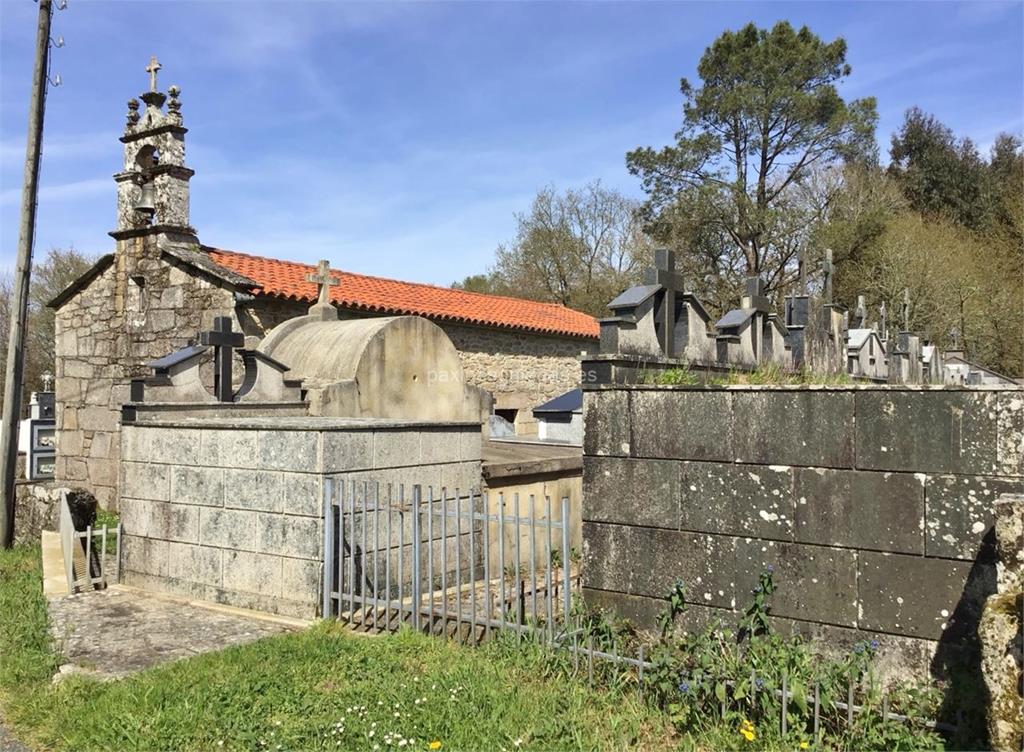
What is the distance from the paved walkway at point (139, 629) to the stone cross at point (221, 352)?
253 cm

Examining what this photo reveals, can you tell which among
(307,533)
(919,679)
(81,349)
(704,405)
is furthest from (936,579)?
(81,349)

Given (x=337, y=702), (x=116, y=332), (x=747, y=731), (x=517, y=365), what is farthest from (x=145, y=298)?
(x=747, y=731)

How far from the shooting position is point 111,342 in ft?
43.1

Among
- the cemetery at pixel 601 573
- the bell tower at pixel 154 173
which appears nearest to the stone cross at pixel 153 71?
the bell tower at pixel 154 173

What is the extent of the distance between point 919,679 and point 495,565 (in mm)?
4656

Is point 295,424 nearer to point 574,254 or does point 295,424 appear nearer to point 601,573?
point 601,573

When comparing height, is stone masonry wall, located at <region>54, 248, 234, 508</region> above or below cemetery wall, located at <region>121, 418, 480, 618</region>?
above

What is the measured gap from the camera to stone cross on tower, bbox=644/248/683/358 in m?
5.71

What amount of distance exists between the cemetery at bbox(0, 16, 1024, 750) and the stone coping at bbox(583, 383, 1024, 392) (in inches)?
0.9

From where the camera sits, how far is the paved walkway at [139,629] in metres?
5.29

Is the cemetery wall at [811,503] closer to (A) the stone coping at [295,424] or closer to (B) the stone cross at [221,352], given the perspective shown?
(A) the stone coping at [295,424]

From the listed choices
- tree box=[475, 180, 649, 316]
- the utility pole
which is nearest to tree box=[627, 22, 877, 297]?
tree box=[475, 180, 649, 316]

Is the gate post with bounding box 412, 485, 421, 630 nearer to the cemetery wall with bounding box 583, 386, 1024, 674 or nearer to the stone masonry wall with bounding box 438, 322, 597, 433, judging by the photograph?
the cemetery wall with bounding box 583, 386, 1024, 674

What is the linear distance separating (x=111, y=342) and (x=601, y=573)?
10.9 meters
